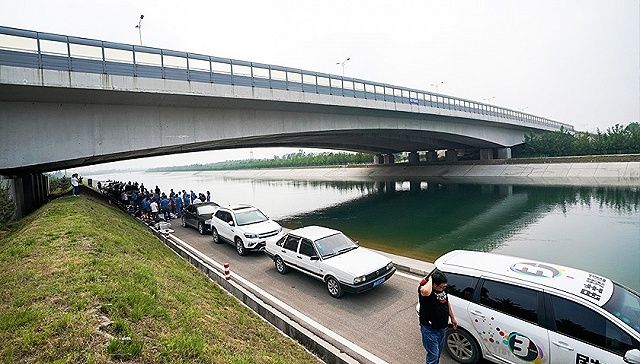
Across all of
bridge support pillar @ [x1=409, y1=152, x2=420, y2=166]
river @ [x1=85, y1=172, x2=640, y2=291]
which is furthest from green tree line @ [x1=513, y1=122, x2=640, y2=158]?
river @ [x1=85, y1=172, x2=640, y2=291]

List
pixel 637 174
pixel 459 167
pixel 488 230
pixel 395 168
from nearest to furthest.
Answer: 1. pixel 488 230
2. pixel 637 174
3. pixel 459 167
4. pixel 395 168

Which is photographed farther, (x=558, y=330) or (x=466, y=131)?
(x=466, y=131)

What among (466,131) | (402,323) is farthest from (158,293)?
(466,131)

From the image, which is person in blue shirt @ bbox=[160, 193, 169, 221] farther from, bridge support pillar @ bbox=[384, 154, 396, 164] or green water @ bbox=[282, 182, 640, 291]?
bridge support pillar @ bbox=[384, 154, 396, 164]

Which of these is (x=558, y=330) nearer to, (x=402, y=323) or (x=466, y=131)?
(x=402, y=323)

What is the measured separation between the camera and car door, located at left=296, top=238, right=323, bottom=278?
8.99m

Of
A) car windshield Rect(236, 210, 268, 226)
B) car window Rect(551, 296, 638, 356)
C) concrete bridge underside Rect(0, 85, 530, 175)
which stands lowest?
car window Rect(551, 296, 638, 356)

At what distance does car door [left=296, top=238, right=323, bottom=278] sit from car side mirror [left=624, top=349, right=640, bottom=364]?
20.1ft

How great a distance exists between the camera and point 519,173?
146ft

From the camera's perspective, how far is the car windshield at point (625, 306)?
4.31 m

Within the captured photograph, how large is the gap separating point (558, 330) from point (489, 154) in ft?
184

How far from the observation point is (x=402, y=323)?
22.9ft

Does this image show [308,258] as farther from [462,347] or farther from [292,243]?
[462,347]

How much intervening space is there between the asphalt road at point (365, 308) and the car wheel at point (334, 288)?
141 mm
